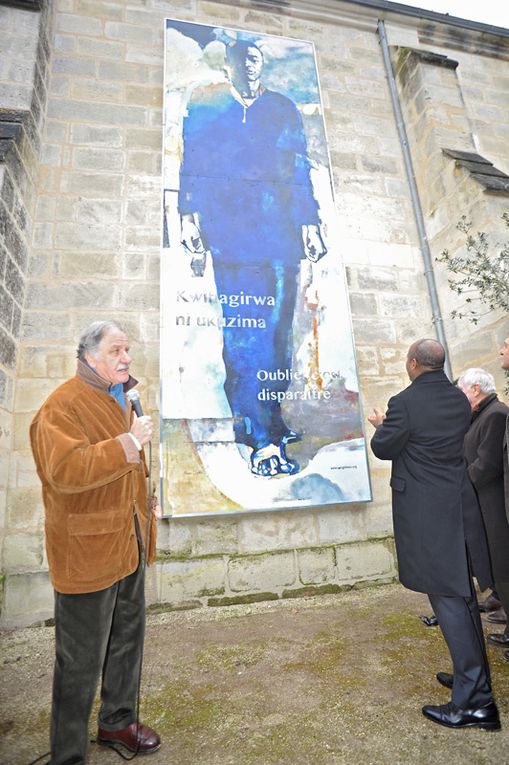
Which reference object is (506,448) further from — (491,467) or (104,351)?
(104,351)

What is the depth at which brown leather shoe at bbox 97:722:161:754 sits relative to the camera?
1.82 metres

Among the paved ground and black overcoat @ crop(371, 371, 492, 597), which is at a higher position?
black overcoat @ crop(371, 371, 492, 597)

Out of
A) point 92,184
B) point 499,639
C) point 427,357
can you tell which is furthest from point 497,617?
point 92,184

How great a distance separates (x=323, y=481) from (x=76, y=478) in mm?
2646

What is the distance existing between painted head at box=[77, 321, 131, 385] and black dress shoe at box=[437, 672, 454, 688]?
84.1 inches

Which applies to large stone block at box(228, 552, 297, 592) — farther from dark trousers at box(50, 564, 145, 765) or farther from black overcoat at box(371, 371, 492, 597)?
dark trousers at box(50, 564, 145, 765)

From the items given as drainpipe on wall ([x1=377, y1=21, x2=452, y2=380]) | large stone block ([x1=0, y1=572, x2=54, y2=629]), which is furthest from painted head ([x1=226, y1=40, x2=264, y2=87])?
large stone block ([x1=0, y1=572, x2=54, y2=629])

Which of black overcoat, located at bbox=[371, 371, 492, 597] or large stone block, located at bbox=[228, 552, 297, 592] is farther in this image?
large stone block, located at bbox=[228, 552, 297, 592]

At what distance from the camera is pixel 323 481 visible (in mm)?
3871

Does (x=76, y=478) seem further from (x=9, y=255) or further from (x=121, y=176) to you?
(x=121, y=176)

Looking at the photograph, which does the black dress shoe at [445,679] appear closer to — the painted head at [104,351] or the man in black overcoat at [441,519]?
the man in black overcoat at [441,519]

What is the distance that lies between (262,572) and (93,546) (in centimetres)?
231

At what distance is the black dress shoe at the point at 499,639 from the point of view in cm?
268

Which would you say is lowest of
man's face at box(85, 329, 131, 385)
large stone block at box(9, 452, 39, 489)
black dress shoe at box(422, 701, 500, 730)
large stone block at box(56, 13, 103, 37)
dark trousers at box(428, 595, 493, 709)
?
black dress shoe at box(422, 701, 500, 730)
